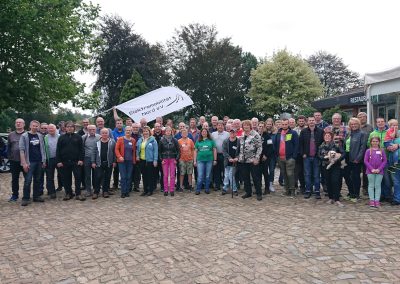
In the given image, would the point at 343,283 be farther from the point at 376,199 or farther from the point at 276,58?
the point at 276,58

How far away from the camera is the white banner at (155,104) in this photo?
1134cm

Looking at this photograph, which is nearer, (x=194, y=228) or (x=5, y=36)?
(x=194, y=228)

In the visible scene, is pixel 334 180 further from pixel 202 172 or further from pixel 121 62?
pixel 121 62

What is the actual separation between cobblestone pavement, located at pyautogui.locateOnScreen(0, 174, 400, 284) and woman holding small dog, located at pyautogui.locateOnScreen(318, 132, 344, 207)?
0.35 metres

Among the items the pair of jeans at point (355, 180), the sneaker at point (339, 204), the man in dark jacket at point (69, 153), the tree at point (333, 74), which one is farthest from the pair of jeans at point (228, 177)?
the tree at point (333, 74)

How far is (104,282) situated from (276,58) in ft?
129

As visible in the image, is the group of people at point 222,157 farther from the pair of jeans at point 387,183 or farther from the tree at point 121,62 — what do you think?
the tree at point 121,62

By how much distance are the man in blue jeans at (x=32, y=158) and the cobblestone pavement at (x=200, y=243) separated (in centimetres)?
55

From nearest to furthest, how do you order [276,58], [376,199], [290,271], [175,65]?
1. [290,271]
2. [376,199]
3. [175,65]
4. [276,58]

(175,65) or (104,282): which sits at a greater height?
(175,65)

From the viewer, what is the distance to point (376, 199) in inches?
302

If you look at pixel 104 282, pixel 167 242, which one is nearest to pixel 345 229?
pixel 167 242

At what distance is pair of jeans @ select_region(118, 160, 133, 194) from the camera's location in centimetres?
922

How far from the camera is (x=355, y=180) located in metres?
8.30
